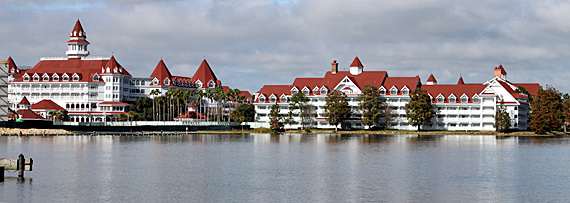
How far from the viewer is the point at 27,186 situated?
140 feet

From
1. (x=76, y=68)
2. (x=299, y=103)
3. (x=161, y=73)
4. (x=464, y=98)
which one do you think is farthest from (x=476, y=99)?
(x=76, y=68)

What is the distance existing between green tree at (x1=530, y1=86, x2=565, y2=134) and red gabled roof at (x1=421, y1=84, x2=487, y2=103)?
1531 centimetres

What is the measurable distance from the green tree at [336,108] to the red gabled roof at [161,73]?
175 ft

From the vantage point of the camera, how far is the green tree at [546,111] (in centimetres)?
12001

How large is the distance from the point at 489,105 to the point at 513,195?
95614 mm

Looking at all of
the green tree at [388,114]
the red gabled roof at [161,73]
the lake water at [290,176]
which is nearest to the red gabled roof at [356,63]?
the green tree at [388,114]

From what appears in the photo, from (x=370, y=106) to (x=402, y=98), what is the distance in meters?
9.56

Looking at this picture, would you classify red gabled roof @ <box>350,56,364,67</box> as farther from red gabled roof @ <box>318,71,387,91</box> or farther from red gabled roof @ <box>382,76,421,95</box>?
red gabled roof @ <box>382,76,421,95</box>

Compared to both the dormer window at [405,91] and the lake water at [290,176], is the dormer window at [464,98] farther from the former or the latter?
the lake water at [290,176]

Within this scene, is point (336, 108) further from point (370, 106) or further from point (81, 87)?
point (81, 87)

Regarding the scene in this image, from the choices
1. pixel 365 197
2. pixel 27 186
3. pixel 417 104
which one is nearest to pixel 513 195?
pixel 365 197

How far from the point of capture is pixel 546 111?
396 ft

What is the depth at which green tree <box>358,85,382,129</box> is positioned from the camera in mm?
131000

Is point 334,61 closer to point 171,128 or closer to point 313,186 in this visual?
point 171,128
